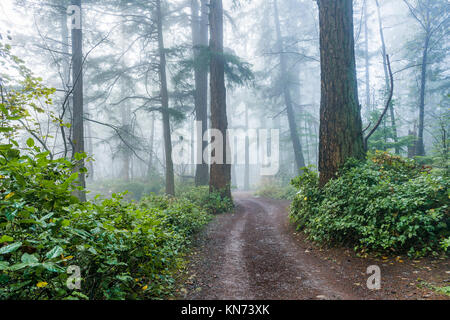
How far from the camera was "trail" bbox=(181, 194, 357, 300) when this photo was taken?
10.4 ft

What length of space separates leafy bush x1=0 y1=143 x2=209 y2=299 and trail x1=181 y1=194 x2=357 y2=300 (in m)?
0.84

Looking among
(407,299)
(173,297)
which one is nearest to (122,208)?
(173,297)

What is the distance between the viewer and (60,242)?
2021 millimetres

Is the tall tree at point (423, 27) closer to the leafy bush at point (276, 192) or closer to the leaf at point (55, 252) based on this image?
the leafy bush at point (276, 192)

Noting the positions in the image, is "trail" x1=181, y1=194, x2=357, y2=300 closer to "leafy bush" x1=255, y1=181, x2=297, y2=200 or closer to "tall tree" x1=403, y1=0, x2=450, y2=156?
"leafy bush" x1=255, y1=181, x2=297, y2=200

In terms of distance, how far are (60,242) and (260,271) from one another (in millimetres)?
3097

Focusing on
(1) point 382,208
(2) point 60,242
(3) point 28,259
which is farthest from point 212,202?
(3) point 28,259

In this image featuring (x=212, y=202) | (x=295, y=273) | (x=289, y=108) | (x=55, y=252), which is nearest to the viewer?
(x=55, y=252)

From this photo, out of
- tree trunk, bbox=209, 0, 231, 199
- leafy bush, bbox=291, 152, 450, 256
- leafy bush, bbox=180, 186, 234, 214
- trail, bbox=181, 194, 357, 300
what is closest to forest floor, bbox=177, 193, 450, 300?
trail, bbox=181, 194, 357, 300

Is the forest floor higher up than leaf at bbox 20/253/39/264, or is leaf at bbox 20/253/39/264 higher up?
leaf at bbox 20/253/39/264

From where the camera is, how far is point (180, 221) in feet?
19.8

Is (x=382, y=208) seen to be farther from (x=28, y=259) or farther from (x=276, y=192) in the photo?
(x=276, y=192)

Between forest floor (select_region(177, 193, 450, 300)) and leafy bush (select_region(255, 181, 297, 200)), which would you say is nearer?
forest floor (select_region(177, 193, 450, 300))
